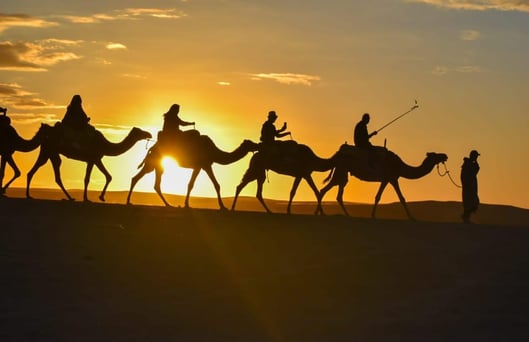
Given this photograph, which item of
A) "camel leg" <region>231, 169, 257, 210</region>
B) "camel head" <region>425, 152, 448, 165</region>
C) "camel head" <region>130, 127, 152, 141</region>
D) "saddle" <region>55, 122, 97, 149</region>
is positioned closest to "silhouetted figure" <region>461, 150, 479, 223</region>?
"camel head" <region>425, 152, 448, 165</region>

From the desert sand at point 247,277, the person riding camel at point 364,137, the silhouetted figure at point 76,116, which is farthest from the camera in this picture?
the person riding camel at point 364,137

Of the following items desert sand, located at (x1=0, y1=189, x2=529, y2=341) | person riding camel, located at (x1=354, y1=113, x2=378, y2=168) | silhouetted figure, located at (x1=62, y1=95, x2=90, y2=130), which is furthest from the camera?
person riding camel, located at (x1=354, y1=113, x2=378, y2=168)

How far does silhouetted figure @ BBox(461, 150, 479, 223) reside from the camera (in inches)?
1387

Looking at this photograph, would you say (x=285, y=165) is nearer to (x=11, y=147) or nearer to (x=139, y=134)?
(x=139, y=134)

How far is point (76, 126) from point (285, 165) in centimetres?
549

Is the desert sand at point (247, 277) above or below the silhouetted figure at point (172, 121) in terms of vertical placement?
below

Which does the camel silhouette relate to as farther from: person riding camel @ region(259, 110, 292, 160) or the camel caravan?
person riding camel @ region(259, 110, 292, 160)

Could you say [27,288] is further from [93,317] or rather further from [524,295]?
[524,295]

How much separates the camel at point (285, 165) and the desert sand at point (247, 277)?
3.17m

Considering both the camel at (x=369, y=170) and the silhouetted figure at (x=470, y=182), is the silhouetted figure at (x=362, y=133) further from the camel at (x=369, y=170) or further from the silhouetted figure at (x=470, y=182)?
the silhouetted figure at (x=470, y=182)

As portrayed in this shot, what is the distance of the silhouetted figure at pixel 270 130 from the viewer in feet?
107

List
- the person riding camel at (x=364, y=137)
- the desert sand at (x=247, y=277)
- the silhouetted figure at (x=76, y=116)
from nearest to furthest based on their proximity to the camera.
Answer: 1. the desert sand at (x=247, y=277)
2. the silhouetted figure at (x=76, y=116)
3. the person riding camel at (x=364, y=137)

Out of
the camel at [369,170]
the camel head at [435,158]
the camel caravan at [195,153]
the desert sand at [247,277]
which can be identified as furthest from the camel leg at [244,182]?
the camel head at [435,158]

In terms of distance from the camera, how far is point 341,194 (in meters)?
34.8
